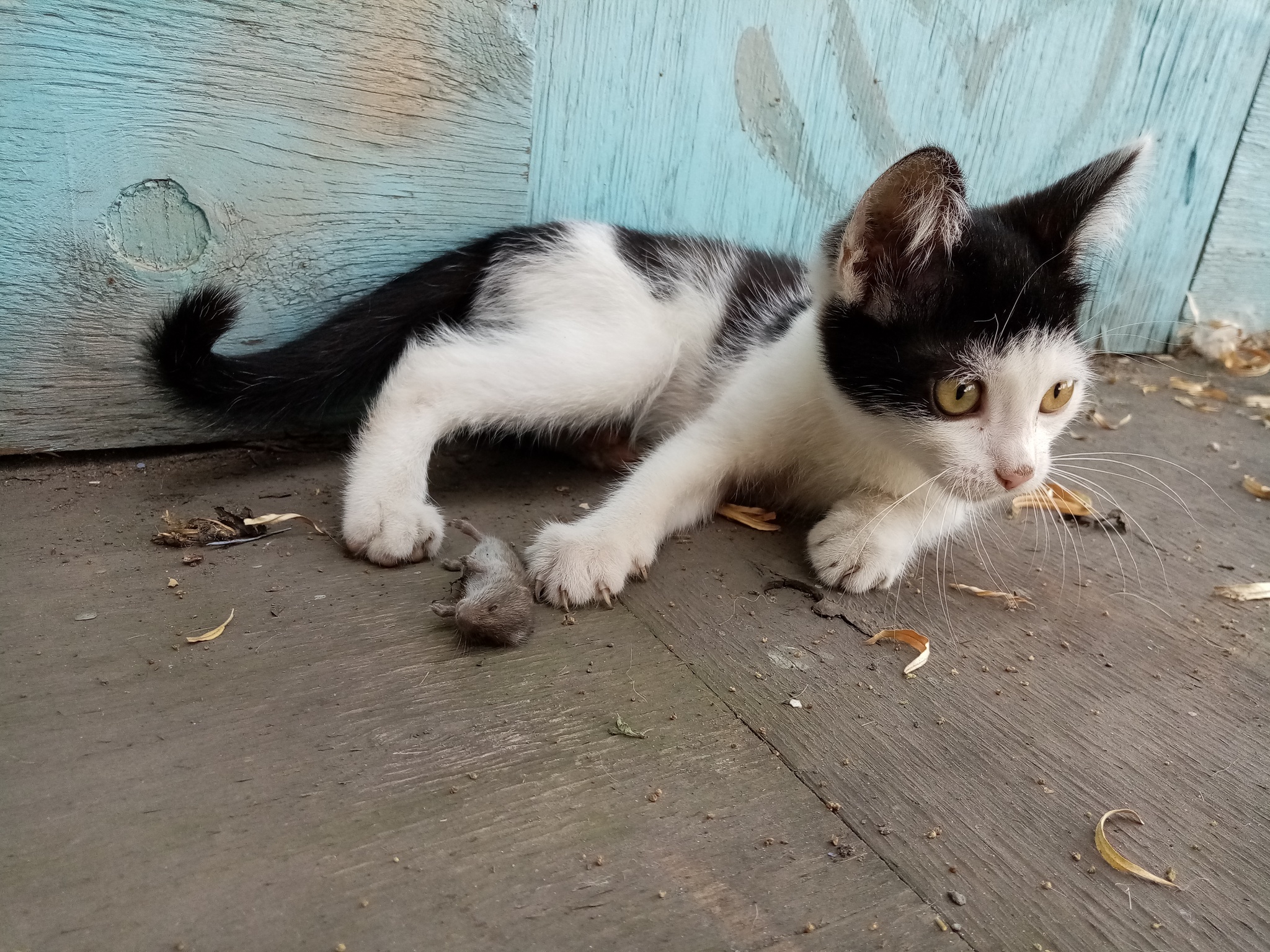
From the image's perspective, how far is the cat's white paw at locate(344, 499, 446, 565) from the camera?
5.21 ft

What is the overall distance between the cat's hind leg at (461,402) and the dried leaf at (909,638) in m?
0.79

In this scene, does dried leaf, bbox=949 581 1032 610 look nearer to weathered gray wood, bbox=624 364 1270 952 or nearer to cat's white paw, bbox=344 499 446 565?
weathered gray wood, bbox=624 364 1270 952

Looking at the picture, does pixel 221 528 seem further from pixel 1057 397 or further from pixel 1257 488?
pixel 1257 488

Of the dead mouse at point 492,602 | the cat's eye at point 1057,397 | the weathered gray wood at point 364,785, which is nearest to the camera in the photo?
the weathered gray wood at point 364,785

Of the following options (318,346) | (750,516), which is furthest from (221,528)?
(750,516)

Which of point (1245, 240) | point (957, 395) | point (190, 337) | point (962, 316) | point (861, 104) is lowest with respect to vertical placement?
point (190, 337)

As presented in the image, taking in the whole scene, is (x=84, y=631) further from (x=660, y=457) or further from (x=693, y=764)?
(x=660, y=457)

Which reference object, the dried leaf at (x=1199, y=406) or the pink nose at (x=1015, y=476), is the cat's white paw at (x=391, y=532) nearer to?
the pink nose at (x=1015, y=476)

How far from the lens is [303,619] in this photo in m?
1.40

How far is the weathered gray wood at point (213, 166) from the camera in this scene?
1640mm

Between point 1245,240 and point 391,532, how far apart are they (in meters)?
3.79

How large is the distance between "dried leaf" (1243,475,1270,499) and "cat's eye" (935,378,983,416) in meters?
1.48

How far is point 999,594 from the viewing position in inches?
70.1

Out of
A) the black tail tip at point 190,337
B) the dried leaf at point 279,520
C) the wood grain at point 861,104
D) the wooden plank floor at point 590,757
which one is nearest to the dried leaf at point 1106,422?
the wood grain at point 861,104
